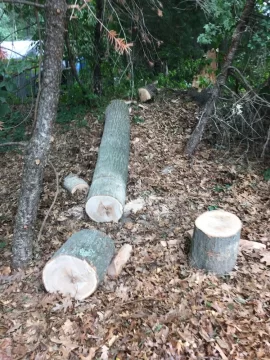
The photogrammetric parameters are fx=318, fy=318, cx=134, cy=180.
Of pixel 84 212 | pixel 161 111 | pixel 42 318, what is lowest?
pixel 42 318

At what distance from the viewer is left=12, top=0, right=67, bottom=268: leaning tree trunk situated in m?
3.16

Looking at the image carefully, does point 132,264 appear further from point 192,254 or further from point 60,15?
point 60,15

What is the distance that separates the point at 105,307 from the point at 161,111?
503cm

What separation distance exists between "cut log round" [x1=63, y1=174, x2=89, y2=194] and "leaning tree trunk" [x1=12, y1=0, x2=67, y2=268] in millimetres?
1461

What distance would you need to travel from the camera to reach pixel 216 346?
2.70 meters

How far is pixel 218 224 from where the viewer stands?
339 cm

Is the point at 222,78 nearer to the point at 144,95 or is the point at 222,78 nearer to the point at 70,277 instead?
the point at 144,95

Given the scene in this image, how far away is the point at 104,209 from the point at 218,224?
5.38 feet

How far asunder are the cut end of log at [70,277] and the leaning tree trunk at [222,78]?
331 centimetres

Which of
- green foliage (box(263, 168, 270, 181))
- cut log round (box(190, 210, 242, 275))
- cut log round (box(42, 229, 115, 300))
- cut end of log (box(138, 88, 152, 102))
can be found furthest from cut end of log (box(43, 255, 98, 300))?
cut end of log (box(138, 88, 152, 102))

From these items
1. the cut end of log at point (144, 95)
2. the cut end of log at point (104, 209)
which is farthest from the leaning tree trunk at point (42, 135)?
the cut end of log at point (144, 95)

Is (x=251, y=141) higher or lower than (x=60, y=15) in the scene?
lower

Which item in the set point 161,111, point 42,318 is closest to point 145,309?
point 42,318

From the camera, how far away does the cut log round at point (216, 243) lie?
10.6 feet
